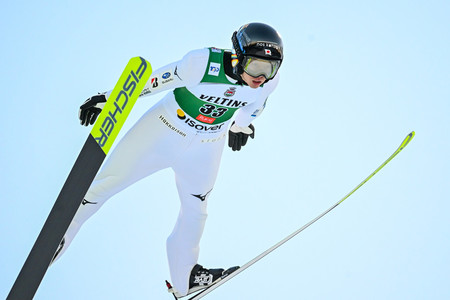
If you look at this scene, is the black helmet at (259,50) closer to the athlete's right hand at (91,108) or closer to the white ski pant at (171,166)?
the white ski pant at (171,166)

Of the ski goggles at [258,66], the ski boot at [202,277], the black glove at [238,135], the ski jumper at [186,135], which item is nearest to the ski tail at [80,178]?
the ski jumper at [186,135]

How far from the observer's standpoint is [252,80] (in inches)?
154

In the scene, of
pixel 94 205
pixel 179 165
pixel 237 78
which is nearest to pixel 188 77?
pixel 237 78

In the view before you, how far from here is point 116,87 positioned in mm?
3150

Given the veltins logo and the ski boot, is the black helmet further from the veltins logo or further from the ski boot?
the ski boot

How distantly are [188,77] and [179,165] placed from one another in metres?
0.62

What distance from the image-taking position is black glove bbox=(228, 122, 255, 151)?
4.57m

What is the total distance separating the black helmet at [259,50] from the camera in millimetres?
3809

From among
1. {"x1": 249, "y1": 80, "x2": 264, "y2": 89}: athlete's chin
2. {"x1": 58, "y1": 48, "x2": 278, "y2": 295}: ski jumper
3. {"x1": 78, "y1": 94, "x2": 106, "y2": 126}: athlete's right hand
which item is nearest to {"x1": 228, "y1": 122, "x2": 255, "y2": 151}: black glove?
{"x1": 58, "y1": 48, "x2": 278, "y2": 295}: ski jumper

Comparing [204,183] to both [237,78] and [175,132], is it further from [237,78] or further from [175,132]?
[237,78]

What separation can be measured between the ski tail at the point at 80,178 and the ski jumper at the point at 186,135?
0.70 metres

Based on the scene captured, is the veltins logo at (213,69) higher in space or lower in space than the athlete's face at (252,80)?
higher

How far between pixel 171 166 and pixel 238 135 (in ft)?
1.91

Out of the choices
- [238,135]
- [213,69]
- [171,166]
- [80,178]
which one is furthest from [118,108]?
[238,135]
